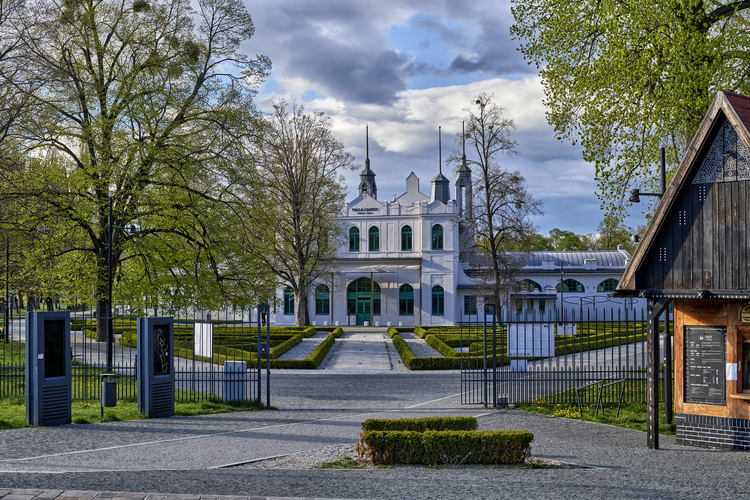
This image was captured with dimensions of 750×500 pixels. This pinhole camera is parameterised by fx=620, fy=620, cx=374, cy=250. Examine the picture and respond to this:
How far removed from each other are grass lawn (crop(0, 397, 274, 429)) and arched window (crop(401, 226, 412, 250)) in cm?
3382

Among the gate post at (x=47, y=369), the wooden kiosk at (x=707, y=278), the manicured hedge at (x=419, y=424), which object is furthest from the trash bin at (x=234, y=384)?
the wooden kiosk at (x=707, y=278)

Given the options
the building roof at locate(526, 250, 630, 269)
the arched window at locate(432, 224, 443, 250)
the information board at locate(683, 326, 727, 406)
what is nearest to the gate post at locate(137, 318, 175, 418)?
the information board at locate(683, 326, 727, 406)

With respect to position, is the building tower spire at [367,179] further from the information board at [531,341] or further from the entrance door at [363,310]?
the information board at [531,341]

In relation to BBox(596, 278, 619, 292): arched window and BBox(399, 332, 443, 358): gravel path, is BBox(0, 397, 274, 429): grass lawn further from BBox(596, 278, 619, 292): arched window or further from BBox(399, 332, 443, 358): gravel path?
BBox(596, 278, 619, 292): arched window

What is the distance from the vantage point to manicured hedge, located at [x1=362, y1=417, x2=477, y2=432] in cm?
943

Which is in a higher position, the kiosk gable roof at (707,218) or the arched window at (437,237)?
the arched window at (437,237)

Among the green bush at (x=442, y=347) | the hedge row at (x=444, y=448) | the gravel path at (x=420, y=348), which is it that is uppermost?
the hedge row at (x=444, y=448)

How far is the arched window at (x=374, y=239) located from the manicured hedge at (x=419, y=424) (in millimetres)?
38309

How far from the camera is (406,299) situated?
1837 inches

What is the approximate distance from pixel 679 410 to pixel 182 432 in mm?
8460

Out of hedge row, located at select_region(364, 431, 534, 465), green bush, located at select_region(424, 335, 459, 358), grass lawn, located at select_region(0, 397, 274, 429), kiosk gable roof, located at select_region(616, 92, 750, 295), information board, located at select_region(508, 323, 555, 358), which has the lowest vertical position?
green bush, located at select_region(424, 335, 459, 358)

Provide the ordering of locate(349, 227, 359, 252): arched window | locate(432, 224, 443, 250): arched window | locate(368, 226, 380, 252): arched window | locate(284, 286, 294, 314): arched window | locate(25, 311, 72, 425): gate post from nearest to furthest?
locate(25, 311, 72, 425): gate post → locate(432, 224, 443, 250): arched window → locate(284, 286, 294, 314): arched window → locate(368, 226, 380, 252): arched window → locate(349, 227, 359, 252): arched window

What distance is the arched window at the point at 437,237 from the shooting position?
46.9 m

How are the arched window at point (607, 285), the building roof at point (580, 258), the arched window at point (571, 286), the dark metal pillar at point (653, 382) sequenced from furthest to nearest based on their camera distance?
the building roof at point (580, 258) → the arched window at point (571, 286) → the arched window at point (607, 285) → the dark metal pillar at point (653, 382)
